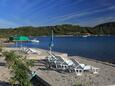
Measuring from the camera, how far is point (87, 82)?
916 centimetres

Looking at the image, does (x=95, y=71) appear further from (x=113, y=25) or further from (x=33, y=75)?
(x=113, y=25)

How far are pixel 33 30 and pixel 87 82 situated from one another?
438ft

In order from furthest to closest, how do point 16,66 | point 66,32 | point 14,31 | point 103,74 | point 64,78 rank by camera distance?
point 66,32, point 14,31, point 103,74, point 64,78, point 16,66

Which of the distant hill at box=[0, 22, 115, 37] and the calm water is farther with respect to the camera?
the distant hill at box=[0, 22, 115, 37]

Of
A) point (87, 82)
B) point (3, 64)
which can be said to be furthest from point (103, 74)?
point (3, 64)

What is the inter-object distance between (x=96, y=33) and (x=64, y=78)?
6081 inches

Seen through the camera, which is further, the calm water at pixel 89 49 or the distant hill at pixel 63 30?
the distant hill at pixel 63 30

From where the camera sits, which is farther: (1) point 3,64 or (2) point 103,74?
(1) point 3,64

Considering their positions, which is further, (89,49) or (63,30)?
(63,30)

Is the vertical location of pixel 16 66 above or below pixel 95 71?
above

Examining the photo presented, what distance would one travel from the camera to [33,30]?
142m

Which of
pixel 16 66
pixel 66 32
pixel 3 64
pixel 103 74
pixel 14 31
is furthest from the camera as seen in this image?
pixel 66 32

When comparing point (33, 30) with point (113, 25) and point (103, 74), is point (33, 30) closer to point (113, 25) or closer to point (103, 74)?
point (113, 25)

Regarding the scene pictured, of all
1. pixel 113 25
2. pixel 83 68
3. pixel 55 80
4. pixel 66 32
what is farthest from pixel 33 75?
pixel 66 32
